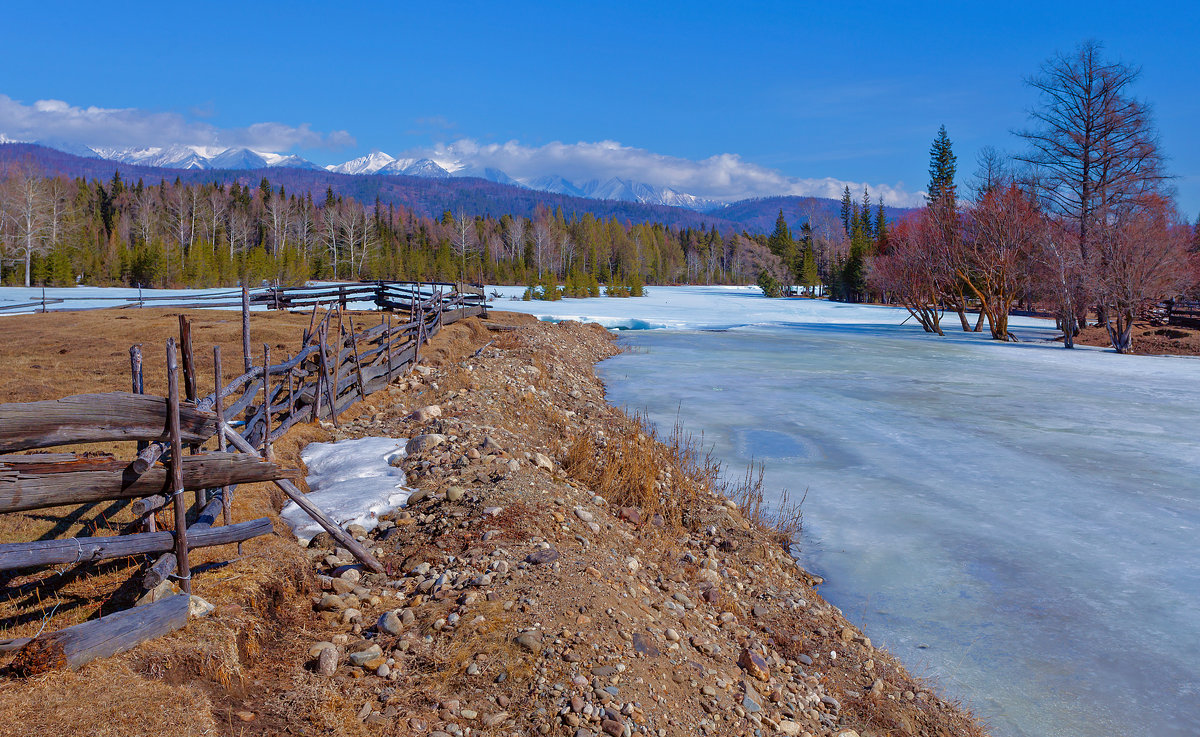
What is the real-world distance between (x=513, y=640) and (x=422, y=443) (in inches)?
184

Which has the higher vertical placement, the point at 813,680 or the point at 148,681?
the point at 148,681

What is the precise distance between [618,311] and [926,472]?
125ft

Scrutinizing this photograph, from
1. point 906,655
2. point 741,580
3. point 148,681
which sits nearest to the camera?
point 148,681

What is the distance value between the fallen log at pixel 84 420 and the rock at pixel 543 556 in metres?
2.74

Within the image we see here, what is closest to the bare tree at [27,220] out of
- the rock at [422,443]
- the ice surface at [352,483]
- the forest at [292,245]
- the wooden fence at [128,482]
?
the forest at [292,245]

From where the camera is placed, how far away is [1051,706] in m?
4.96

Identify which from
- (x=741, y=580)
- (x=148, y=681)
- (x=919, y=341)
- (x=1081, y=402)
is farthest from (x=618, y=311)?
(x=148, y=681)

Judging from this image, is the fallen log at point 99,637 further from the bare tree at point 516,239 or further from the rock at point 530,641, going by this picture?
the bare tree at point 516,239

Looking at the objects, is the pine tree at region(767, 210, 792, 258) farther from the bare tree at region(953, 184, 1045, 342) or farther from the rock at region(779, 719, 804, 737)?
the rock at region(779, 719, 804, 737)

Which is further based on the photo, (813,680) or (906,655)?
(906,655)

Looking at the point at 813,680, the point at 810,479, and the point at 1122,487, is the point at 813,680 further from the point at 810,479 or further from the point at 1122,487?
the point at 1122,487

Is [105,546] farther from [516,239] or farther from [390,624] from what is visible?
[516,239]

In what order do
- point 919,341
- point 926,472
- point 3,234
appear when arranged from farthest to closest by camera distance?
point 3,234 → point 919,341 → point 926,472

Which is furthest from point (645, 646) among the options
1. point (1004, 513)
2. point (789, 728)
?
point (1004, 513)
